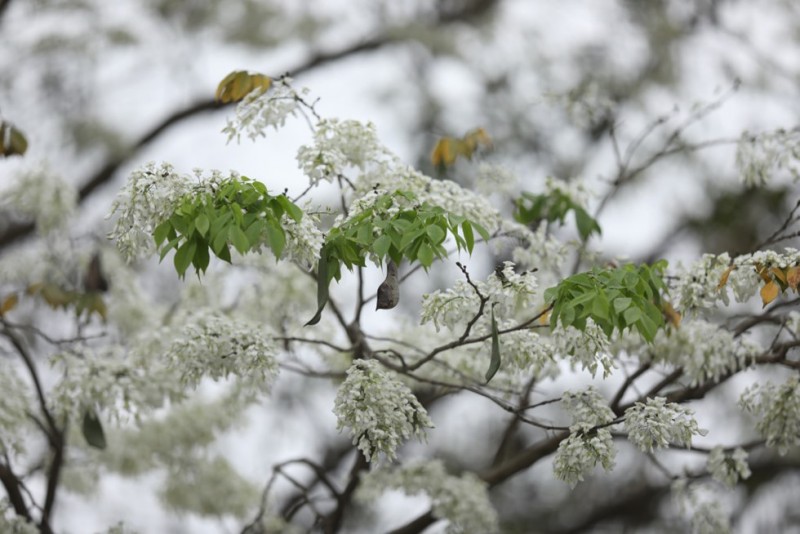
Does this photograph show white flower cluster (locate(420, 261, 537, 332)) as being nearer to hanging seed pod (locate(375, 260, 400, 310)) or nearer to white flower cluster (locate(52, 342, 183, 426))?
hanging seed pod (locate(375, 260, 400, 310))

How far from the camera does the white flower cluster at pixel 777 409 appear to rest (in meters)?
4.02

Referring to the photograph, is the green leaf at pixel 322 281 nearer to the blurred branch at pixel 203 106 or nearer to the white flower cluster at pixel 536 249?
the white flower cluster at pixel 536 249

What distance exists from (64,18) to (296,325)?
4.09 metres

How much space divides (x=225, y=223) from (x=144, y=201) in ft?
1.13

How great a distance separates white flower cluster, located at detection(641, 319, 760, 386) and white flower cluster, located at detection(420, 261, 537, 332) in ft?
2.58

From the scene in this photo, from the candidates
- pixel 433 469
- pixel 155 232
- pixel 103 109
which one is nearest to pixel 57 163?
pixel 103 109

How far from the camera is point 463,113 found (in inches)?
377

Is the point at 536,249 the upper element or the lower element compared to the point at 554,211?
lower

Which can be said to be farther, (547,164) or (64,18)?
(547,164)

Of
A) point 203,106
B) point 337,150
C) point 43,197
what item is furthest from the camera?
point 203,106

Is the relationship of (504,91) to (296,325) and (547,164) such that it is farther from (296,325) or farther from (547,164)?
(296,325)

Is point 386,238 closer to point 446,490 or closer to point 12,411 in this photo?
point 446,490

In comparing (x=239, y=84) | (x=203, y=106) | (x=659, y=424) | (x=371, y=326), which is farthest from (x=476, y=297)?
(x=203, y=106)

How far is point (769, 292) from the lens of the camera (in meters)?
3.49
